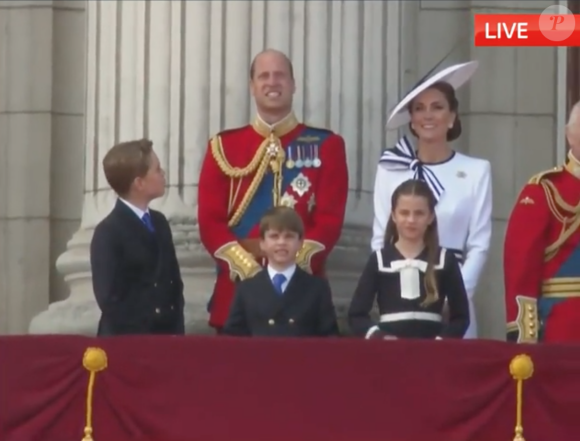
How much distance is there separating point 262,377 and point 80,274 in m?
2.77

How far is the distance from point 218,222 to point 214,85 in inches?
44.7

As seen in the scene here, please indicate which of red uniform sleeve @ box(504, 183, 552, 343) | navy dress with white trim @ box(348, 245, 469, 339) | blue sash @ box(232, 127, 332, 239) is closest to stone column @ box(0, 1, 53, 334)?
blue sash @ box(232, 127, 332, 239)

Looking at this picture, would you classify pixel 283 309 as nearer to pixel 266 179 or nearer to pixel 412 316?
pixel 412 316

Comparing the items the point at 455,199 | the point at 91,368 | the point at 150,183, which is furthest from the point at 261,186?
the point at 91,368

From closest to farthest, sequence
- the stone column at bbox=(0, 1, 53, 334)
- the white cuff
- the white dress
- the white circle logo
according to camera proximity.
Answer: the white cuff → the white dress → the white circle logo → the stone column at bbox=(0, 1, 53, 334)

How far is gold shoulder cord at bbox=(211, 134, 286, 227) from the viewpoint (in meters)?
8.88

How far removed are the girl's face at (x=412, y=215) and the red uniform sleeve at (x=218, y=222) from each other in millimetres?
626

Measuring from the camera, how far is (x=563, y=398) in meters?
7.46

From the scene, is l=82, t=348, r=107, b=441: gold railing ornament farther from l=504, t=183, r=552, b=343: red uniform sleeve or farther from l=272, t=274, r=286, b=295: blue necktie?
l=504, t=183, r=552, b=343: red uniform sleeve

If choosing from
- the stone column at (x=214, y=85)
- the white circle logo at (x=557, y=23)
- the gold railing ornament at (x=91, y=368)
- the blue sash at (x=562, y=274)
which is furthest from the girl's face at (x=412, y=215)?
the white circle logo at (x=557, y=23)

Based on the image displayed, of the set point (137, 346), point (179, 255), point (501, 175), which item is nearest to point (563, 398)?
point (137, 346)

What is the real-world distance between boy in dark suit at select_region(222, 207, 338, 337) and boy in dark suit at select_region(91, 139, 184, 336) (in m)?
0.26

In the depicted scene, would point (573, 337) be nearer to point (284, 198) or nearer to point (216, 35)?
point (284, 198)

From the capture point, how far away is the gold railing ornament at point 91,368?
24.4 ft
